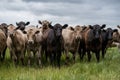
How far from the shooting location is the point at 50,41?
1852 cm

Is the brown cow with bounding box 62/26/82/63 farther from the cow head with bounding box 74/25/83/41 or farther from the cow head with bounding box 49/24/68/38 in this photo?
the cow head with bounding box 49/24/68/38

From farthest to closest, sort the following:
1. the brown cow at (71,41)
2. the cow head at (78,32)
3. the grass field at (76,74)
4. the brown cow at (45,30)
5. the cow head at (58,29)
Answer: the cow head at (78,32), the brown cow at (71,41), the brown cow at (45,30), the cow head at (58,29), the grass field at (76,74)

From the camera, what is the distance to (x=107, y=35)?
22.2 metres

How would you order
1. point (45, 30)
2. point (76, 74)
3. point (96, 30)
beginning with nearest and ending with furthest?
point (76, 74)
point (96, 30)
point (45, 30)

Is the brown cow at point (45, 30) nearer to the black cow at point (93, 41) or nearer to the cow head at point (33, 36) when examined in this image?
the cow head at point (33, 36)

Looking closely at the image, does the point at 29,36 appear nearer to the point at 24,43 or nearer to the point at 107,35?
the point at 24,43

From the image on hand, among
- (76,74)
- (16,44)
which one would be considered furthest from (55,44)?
(76,74)

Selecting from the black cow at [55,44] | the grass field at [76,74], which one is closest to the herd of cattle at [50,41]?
the black cow at [55,44]

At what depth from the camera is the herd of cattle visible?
1827 centimetres

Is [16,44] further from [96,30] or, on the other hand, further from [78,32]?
[96,30]

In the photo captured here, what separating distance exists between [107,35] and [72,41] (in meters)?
3.12

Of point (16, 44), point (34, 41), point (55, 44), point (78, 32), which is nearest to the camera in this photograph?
point (16, 44)

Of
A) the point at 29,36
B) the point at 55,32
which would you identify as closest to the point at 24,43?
the point at 29,36

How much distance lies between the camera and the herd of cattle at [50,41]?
59.9 feet
